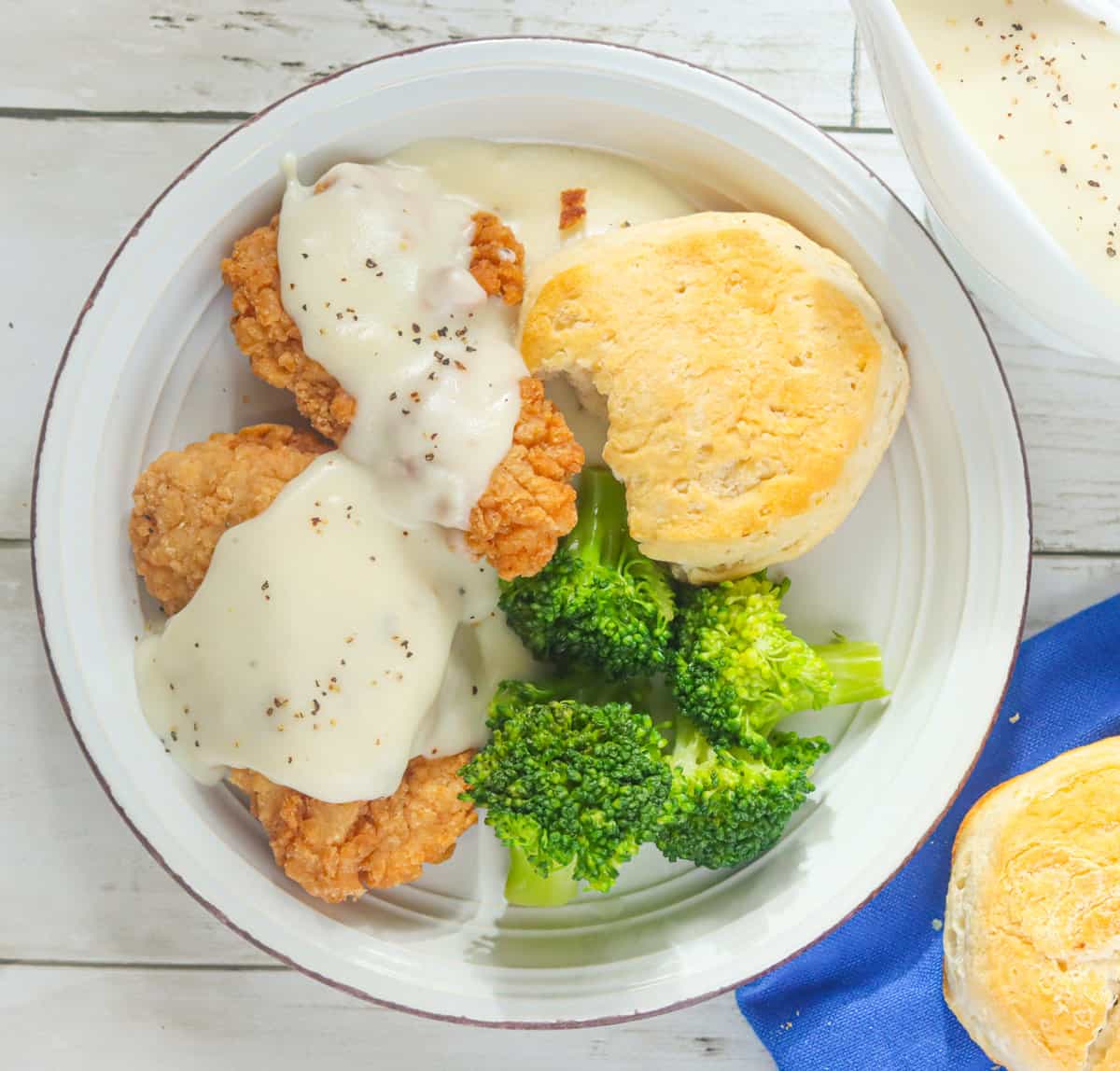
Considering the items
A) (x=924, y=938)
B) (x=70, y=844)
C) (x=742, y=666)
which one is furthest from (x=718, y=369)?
(x=70, y=844)

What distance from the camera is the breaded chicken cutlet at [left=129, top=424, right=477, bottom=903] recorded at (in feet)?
7.39

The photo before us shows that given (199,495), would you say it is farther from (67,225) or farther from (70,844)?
(70,844)

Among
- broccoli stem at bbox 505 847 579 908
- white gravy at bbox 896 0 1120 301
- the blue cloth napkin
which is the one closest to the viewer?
white gravy at bbox 896 0 1120 301

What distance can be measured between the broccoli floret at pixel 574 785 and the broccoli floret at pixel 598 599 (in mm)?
121

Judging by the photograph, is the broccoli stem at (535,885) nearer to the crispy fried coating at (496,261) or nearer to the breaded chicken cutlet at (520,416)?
the breaded chicken cutlet at (520,416)

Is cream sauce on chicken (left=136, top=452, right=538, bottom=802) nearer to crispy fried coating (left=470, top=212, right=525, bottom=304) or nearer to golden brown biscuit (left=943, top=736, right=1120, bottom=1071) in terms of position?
crispy fried coating (left=470, top=212, right=525, bottom=304)

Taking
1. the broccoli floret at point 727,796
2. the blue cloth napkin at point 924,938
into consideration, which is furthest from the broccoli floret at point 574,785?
the blue cloth napkin at point 924,938

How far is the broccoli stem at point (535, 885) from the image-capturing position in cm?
244

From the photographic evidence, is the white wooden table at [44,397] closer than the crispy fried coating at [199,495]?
No

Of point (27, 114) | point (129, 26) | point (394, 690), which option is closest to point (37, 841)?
point (394, 690)

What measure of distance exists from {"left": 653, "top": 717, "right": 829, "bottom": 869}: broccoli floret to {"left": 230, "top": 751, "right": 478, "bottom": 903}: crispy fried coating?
17.6 inches

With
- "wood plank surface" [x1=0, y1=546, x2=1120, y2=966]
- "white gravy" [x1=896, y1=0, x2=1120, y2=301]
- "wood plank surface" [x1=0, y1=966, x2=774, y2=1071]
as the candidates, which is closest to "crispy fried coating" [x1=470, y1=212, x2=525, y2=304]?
"white gravy" [x1=896, y1=0, x2=1120, y2=301]

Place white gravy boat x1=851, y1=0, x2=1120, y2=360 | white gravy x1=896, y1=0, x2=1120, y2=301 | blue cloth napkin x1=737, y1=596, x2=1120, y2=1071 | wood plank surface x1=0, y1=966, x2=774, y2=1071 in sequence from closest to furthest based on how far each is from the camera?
white gravy boat x1=851, y1=0, x2=1120, y2=360, white gravy x1=896, y1=0, x2=1120, y2=301, blue cloth napkin x1=737, y1=596, x2=1120, y2=1071, wood plank surface x1=0, y1=966, x2=774, y2=1071

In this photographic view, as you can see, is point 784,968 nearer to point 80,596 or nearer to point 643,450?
point 643,450
